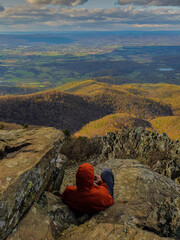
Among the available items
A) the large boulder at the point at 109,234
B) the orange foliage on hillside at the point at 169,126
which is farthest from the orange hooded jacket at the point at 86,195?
the orange foliage on hillside at the point at 169,126

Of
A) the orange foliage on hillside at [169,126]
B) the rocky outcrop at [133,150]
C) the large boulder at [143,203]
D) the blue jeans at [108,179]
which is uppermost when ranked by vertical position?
the blue jeans at [108,179]

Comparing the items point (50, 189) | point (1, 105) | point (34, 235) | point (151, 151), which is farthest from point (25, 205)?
point (1, 105)

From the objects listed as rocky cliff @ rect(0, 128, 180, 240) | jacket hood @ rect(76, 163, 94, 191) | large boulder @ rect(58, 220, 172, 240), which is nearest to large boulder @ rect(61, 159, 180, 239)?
rocky cliff @ rect(0, 128, 180, 240)

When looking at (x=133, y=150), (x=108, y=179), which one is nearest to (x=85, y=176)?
(x=108, y=179)

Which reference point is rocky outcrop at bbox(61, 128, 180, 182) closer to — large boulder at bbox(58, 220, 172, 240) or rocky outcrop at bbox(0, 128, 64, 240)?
rocky outcrop at bbox(0, 128, 64, 240)

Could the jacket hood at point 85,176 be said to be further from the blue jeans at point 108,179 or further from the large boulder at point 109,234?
the blue jeans at point 108,179

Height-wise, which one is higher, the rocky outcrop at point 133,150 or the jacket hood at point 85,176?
the jacket hood at point 85,176

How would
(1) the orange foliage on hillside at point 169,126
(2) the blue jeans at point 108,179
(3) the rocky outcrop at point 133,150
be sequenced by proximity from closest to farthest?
(2) the blue jeans at point 108,179 → (3) the rocky outcrop at point 133,150 → (1) the orange foliage on hillside at point 169,126

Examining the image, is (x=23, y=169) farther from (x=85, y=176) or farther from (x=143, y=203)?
(x=143, y=203)
